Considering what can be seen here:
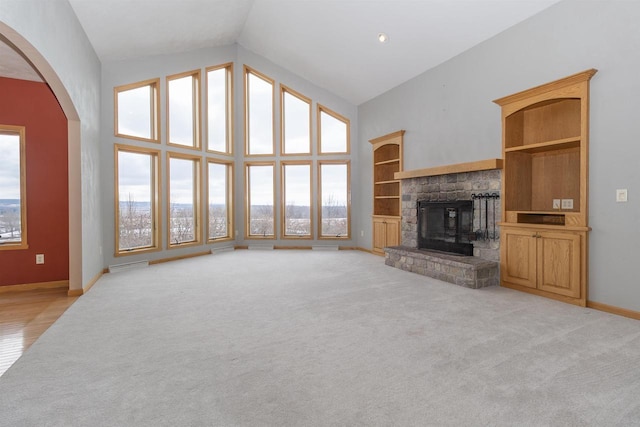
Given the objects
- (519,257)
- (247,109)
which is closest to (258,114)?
(247,109)

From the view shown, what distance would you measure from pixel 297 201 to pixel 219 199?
1796 mm

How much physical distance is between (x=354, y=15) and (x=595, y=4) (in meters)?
3.07

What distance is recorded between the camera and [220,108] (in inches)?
315

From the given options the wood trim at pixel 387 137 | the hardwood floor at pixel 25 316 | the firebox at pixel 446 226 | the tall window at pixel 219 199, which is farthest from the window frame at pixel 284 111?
the hardwood floor at pixel 25 316

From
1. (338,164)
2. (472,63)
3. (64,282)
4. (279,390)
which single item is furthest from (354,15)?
(64,282)

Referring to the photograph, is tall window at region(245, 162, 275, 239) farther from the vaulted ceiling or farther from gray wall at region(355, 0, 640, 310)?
gray wall at region(355, 0, 640, 310)

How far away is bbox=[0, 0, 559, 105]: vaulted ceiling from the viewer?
4620 mm

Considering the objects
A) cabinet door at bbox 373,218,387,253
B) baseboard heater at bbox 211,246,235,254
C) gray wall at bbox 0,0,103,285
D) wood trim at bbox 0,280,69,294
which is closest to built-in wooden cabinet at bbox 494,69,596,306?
cabinet door at bbox 373,218,387,253

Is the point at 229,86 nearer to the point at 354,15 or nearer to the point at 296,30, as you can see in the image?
the point at 296,30

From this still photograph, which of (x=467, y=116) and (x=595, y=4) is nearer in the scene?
(x=595, y=4)

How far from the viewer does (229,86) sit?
8.12 meters

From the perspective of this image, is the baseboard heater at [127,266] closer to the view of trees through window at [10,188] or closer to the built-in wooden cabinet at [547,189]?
the view of trees through window at [10,188]

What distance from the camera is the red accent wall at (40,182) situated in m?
4.70

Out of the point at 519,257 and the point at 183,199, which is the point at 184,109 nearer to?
the point at 183,199
